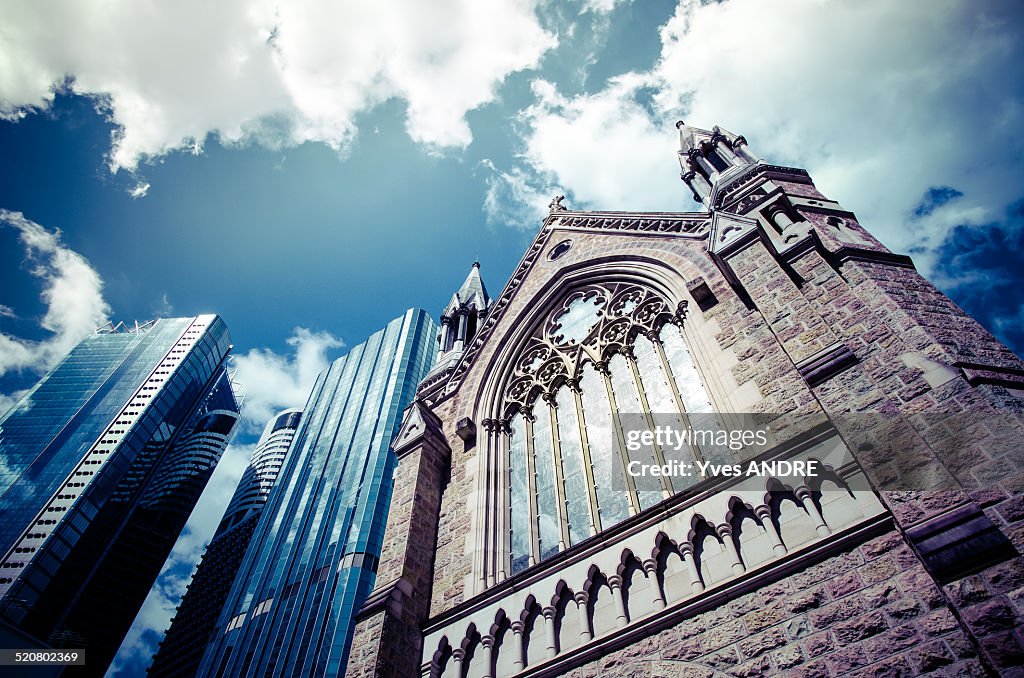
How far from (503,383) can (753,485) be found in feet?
21.5

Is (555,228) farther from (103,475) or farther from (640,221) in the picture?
(103,475)

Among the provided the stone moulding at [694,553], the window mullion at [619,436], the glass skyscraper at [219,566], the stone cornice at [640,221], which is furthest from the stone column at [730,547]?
the glass skyscraper at [219,566]

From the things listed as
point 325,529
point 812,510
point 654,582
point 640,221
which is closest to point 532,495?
point 654,582

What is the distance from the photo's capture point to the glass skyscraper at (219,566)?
81.6 metres

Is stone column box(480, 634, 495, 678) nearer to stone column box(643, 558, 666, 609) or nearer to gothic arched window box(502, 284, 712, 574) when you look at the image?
gothic arched window box(502, 284, 712, 574)

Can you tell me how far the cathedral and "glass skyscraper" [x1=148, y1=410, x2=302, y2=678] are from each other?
82.3 meters

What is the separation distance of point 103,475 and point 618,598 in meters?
96.0

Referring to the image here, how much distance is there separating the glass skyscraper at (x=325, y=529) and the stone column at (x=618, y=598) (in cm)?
5085

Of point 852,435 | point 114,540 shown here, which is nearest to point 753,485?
point 852,435

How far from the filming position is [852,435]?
210 inches

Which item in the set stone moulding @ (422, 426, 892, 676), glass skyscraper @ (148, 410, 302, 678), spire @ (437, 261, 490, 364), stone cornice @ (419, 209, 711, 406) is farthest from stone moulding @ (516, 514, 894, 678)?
glass skyscraper @ (148, 410, 302, 678)

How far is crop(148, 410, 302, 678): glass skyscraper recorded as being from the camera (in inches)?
3211

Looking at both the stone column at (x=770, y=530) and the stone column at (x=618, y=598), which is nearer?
the stone column at (x=770, y=530)

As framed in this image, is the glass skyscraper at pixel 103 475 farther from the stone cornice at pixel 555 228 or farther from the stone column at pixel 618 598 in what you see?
the stone column at pixel 618 598
